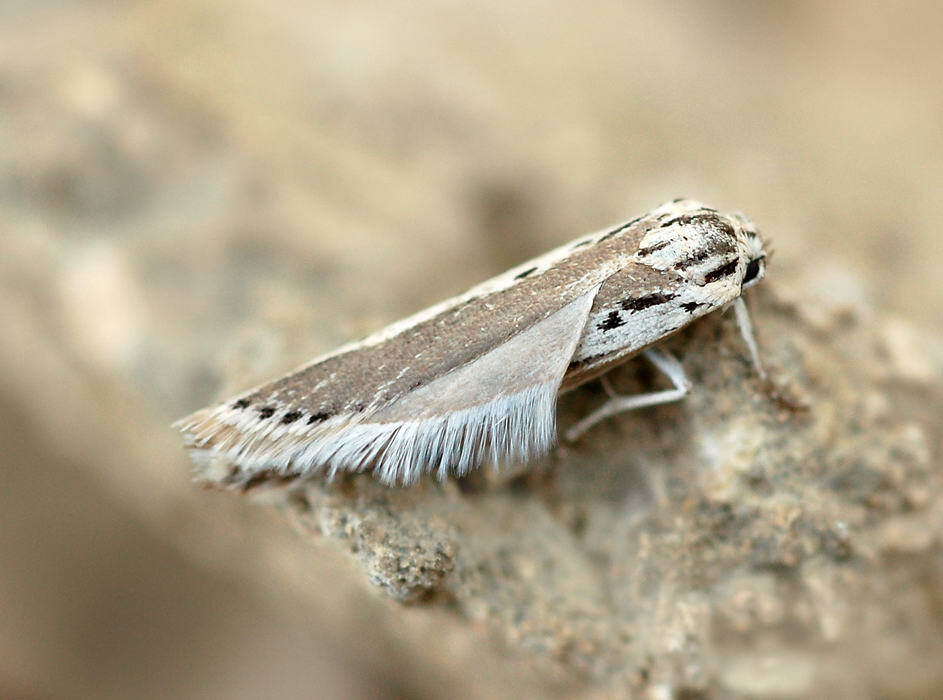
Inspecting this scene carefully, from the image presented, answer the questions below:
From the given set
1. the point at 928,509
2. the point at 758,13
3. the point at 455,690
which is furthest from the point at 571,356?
the point at 758,13

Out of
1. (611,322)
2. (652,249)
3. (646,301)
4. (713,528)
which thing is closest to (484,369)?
(611,322)

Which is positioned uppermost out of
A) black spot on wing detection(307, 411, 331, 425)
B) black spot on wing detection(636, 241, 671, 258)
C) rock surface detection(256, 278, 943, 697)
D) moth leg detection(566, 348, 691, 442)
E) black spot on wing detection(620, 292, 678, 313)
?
black spot on wing detection(307, 411, 331, 425)

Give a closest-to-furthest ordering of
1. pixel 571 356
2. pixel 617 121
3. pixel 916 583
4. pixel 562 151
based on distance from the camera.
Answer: pixel 571 356
pixel 916 583
pixel 562 151
pixel 617 121

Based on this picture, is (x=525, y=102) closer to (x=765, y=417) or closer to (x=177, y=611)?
(x=765, y=417)

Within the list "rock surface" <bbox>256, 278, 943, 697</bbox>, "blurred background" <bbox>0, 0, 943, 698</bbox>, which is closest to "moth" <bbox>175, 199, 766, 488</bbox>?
"rock surface" <bbox>256, 278, 943, 697</bbox>

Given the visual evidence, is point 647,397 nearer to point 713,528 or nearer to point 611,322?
point 611,322

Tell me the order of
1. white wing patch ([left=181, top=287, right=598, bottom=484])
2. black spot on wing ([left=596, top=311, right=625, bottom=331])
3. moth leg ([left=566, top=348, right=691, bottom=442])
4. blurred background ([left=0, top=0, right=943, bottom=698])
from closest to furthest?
white wing patch ([left=181, top=287, right=598, bottom=484]), black spot on wing ([left=596, top=311, right=625, bottom=331]), moth leg ([left=566, top=348, right=691, bottom=442]), blurred background ([left=0, top=0, right=943, bottom=698])

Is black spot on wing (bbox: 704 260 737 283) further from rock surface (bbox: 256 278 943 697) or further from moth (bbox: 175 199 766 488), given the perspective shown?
rock surface (bbox: 256 278 943 697)

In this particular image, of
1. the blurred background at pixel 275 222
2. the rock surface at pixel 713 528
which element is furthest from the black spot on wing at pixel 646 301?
the blurred background at pixel 275 222
